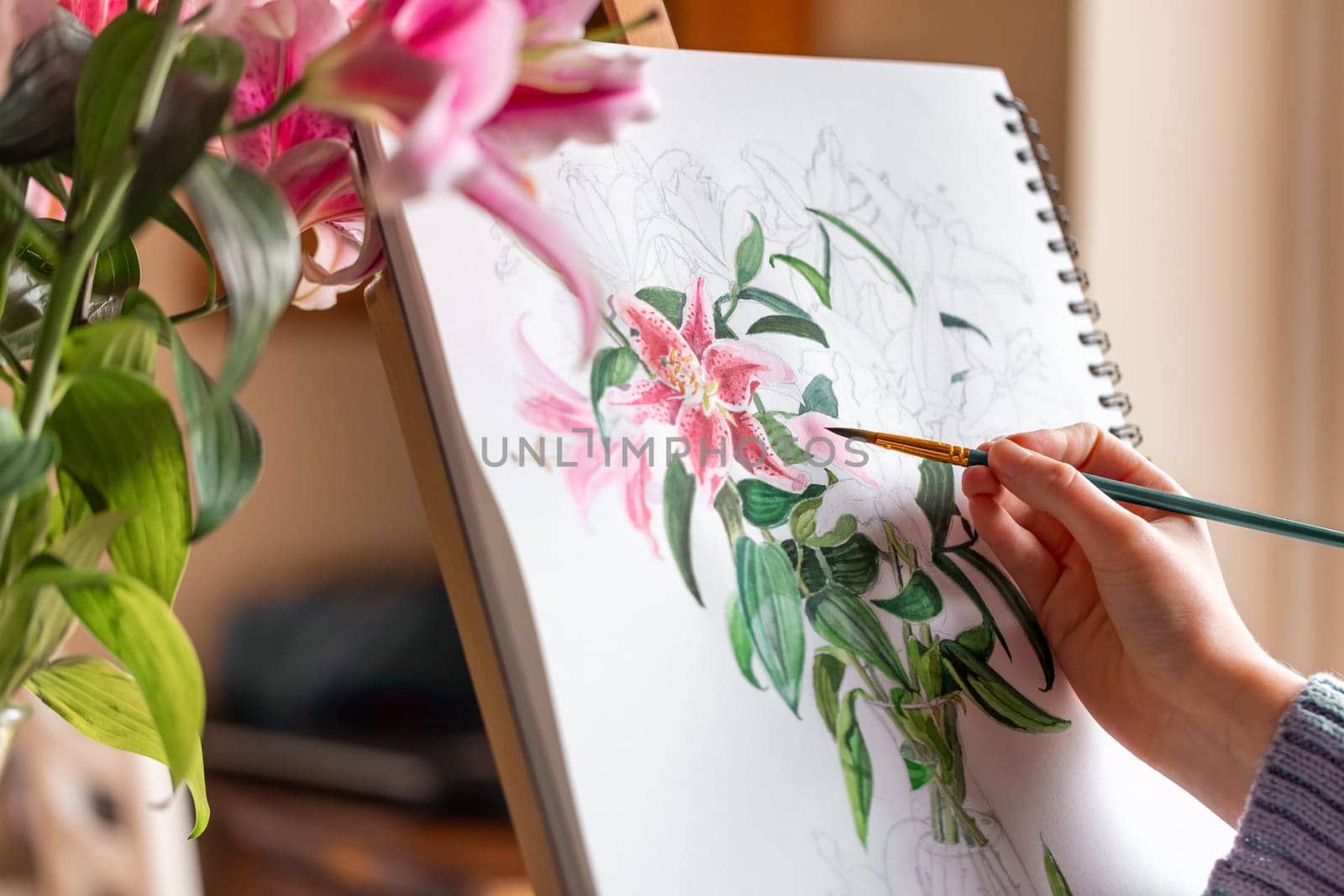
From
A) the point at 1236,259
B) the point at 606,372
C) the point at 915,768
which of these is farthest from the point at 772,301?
the point at 1236,259

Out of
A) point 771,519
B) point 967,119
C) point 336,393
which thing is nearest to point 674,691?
point 771,519

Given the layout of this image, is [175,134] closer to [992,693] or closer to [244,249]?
[244,249]

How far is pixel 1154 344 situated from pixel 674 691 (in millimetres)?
1287

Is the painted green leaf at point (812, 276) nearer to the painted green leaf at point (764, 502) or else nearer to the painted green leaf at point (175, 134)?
the painted green leaf at point (764, 502)

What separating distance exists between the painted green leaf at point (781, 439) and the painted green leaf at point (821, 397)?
0.02 m

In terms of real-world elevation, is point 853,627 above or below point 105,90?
below

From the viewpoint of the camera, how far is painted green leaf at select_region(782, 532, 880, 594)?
491mm

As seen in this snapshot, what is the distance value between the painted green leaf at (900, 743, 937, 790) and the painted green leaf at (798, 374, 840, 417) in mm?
152

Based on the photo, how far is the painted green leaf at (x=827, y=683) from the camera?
0.47m

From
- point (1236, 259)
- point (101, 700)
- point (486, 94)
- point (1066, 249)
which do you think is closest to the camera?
point (486, 94)

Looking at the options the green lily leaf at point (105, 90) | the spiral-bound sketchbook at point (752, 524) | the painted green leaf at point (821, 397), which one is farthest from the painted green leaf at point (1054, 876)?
the green lily leaf at point (105, 90)

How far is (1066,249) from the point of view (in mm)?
716

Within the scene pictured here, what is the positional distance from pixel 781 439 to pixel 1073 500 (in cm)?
14

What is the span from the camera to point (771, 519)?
489 mm
